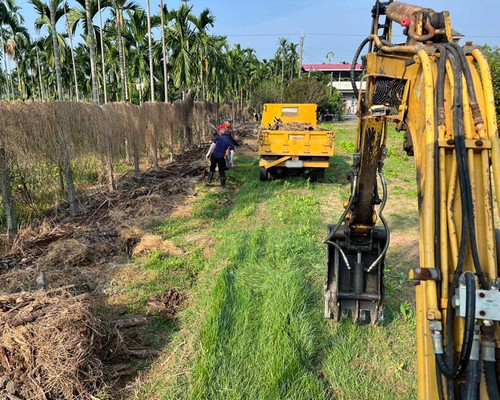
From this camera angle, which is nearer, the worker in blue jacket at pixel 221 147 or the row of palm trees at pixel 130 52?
the worker in blue jacket at pixel 221 147

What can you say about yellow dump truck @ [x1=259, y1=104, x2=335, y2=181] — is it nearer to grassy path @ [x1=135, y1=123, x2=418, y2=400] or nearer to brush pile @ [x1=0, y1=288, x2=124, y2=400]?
grassy path @ [x1=135, y1=123, x2=418, y2=400]

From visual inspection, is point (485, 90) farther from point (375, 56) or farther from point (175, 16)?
point (175, 16)

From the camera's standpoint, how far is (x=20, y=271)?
217 inches

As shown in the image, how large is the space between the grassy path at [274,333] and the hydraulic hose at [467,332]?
1.80 metres

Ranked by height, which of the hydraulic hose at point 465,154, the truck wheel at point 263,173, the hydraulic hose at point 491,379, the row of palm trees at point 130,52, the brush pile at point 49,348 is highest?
the row of palm trees at point 130,52

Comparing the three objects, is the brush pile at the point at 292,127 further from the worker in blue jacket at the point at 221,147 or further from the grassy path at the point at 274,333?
the grassy path at the point at 274,333

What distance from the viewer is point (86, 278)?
565 centimetres

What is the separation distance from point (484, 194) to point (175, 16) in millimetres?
25564

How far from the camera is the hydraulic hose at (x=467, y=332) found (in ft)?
5.52

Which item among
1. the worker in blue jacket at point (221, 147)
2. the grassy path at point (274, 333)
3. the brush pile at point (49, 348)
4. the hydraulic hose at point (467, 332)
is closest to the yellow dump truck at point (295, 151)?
the worker in blue jacket at point (221, 147)

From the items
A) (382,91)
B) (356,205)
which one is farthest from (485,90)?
(356,205)

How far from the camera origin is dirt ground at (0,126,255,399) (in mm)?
3318

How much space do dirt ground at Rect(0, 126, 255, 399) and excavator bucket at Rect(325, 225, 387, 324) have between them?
191 centimetres

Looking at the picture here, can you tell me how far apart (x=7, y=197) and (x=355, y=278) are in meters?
6.27
